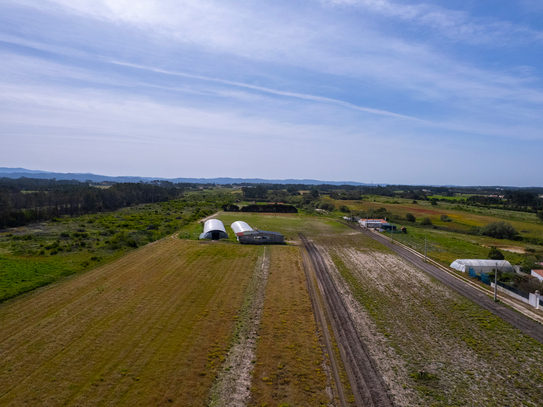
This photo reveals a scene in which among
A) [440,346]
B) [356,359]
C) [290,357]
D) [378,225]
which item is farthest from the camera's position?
[378,225]

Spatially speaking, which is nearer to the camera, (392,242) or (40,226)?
(392,242)

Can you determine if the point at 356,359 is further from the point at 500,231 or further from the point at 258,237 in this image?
the point at 500,231

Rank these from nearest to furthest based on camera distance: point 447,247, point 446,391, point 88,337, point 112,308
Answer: point 446,391 → point 88,337 → point 112,308 → point 447,247

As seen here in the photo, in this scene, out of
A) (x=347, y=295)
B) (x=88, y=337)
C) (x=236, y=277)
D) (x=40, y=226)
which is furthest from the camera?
(x=40, y=226)

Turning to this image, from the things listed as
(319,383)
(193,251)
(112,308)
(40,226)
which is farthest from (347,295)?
(40,226)

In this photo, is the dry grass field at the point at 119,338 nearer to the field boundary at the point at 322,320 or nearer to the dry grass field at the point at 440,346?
the field boundary at the point at 322,320

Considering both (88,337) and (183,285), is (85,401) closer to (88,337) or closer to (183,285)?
(88,337)

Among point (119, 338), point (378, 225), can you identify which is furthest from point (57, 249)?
point (378, 225)
